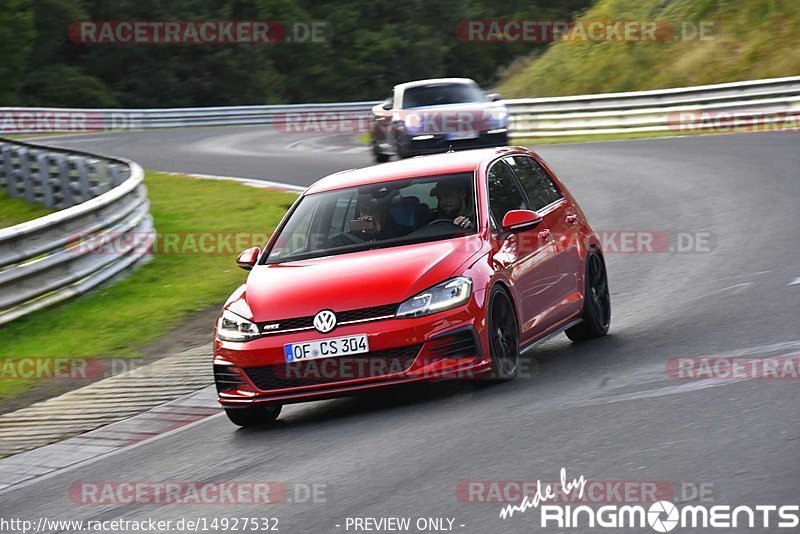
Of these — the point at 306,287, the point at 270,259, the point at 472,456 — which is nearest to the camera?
the point at 472,456

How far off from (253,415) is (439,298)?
4.78 feet

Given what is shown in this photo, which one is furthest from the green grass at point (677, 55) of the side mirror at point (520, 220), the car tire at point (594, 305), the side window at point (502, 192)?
the side mirror at point (520, 220)

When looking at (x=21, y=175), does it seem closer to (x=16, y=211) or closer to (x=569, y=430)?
(x=16, y=211)

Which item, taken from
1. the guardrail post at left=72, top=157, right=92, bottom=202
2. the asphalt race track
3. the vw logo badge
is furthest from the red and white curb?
the guardrail post at left=72, top=157, right=92, bottom=202

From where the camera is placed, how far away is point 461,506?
5.89 metres

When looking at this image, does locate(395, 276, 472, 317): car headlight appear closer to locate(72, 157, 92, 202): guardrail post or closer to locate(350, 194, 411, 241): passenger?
locate(350, 194, 411, 241): passenger

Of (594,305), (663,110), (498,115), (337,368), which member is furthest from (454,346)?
(663,110)

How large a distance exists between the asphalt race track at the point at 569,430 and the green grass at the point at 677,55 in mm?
21344

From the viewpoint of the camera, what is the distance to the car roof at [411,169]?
959 cm

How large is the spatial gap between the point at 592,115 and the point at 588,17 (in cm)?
1360

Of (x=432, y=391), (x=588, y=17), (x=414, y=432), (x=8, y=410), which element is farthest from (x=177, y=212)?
(x=588, y=17)

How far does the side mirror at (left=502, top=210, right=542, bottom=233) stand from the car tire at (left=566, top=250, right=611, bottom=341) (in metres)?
1.25

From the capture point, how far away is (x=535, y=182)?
1031cm

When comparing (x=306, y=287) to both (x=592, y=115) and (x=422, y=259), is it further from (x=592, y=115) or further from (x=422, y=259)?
(x=592, y=115)
